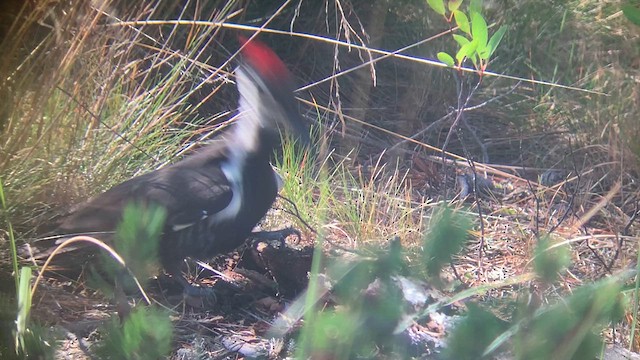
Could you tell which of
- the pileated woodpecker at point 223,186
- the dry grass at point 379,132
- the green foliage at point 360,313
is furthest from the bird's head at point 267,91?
the green foliage at point 360,313

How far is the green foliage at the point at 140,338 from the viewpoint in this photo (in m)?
A: 0.97

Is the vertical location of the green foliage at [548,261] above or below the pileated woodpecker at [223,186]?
above

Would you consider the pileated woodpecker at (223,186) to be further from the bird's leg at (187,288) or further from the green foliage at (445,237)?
the green foliage at (445,237)

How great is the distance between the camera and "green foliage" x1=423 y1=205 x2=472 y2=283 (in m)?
1.07

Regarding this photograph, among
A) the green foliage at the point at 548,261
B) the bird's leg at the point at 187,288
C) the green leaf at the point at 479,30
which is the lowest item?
the bird's leg at the point at 187,288

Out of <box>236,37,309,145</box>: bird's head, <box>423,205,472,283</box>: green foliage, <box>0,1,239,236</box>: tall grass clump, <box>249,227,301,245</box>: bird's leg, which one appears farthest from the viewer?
<box>249,227,301,245</box>: bird's leg

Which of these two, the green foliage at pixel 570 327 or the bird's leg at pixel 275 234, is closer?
the green foliage at pixel 570 327

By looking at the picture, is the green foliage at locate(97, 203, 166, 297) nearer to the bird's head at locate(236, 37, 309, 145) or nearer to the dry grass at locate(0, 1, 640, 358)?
the dry grass at locate(0, 1, 640, 358)

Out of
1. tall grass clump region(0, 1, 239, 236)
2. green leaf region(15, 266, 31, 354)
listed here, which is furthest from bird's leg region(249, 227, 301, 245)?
green leaf region(15, 266, 31, 354)

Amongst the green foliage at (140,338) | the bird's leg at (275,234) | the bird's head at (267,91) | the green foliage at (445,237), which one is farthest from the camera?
the bird's leg at (275,234)

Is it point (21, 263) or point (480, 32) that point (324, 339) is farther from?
point (21, 263)

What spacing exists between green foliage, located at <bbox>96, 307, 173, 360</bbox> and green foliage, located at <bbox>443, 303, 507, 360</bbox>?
37cm

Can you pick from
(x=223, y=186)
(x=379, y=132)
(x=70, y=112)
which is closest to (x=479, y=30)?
(x=223, y=186)

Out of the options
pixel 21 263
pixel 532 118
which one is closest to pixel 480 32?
pixel 21 263
